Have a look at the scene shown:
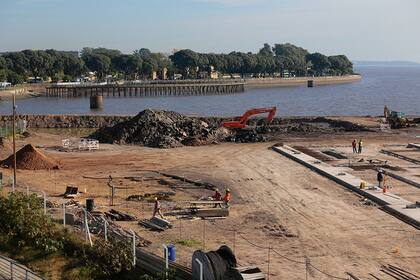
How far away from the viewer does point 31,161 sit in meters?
41.4

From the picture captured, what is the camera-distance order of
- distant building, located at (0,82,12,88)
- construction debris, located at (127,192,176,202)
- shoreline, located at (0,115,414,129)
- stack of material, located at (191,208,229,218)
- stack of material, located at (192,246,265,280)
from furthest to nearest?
distant building, located at (0,82,12,88), shoreline, located at (0,115,414,129), construction debris, located at (127,192,176,202), stack of material, located at (191,208,229,218), stack of material, located at (192,246,265,280)

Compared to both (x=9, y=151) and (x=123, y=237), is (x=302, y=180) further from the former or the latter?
(x=9, y=151)

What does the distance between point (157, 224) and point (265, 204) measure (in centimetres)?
700

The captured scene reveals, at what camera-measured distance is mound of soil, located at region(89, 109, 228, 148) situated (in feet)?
182

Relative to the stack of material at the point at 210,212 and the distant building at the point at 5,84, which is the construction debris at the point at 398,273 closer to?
the stack of material at the point at 210,212

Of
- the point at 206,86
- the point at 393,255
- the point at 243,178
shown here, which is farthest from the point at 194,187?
the point at 206,86

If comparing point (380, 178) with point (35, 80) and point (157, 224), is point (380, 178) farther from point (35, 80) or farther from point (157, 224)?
point (35, 80)

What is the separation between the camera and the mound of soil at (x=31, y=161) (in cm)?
4116

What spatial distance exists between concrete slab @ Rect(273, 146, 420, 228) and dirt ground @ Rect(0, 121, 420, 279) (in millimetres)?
532

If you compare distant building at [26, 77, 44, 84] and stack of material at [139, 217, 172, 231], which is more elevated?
distant building at [26, 77, 44, 84]

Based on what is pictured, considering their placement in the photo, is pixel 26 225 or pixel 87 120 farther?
pixel 87 120

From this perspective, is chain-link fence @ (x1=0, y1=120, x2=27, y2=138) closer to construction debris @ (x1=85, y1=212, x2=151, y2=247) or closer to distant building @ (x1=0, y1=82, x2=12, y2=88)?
construction debris @ (x1=85, y1=212, x2=151, y2=247)

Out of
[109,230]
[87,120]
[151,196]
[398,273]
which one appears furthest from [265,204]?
[87,120]

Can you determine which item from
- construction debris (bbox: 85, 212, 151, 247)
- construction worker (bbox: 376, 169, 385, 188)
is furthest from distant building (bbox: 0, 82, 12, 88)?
construction debris (bbox: 85, 212, 151, 247)
